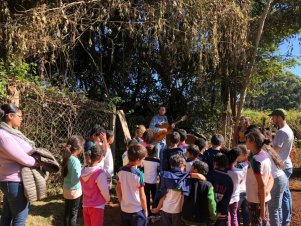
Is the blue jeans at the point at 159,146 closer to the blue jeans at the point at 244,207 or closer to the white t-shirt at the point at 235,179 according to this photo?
the blue jeans at the point at 244,207

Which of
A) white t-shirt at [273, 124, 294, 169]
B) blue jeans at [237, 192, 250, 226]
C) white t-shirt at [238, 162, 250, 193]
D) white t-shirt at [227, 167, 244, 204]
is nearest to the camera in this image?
white t-shirt at [227, 167, 244, 204]

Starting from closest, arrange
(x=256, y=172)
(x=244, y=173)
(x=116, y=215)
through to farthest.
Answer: (x=256, y=172) → (x=244, y=173) → (x=116, y=215)

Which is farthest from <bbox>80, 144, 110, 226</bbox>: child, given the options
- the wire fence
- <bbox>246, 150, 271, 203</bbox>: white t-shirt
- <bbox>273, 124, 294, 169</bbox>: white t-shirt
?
the wire fence

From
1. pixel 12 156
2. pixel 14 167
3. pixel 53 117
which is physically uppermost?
pixel 12 156

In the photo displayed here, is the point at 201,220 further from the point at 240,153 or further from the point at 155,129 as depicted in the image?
the point at 155,129

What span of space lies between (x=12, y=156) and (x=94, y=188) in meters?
1.14

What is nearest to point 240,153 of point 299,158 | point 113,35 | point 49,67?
point 49,67

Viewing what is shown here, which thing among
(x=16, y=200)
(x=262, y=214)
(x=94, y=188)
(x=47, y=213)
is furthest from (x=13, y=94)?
(x=262, y=214)

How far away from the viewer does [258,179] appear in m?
4.20

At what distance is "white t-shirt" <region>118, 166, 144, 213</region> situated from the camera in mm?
4008

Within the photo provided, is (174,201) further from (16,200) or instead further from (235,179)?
(16,200)

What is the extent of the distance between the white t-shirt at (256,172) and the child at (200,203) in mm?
623

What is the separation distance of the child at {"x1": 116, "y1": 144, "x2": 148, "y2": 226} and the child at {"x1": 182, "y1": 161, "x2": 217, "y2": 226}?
19.2 inches

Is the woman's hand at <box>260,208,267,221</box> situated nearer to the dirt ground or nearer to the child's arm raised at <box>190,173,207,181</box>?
the child's arm raised at <box>190,173,207,181</box>
